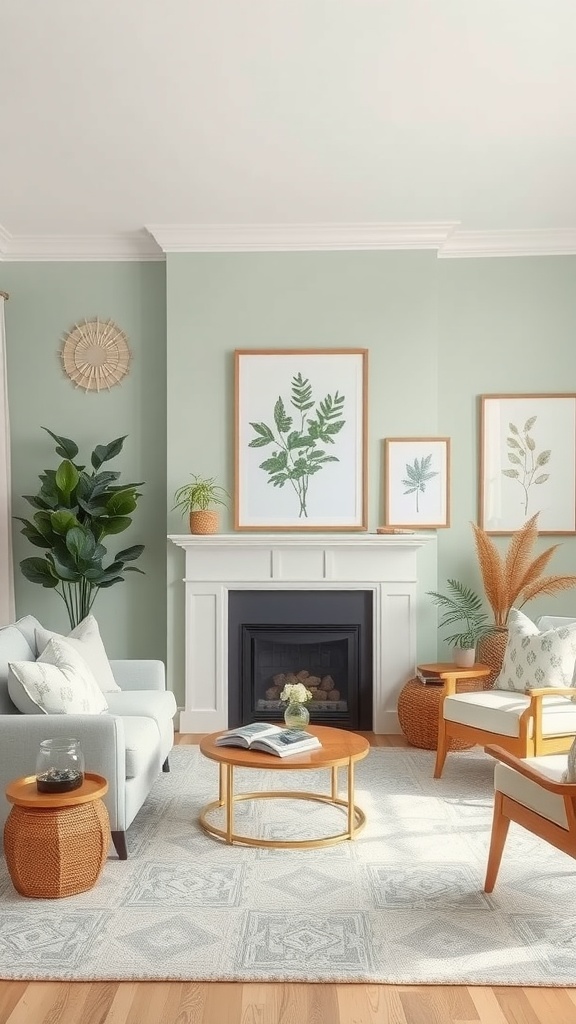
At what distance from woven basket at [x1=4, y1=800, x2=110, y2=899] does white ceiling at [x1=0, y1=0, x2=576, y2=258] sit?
2.88 m

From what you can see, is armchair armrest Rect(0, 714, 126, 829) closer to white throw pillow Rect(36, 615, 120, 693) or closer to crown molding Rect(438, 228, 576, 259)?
white throw pillow Rect(36, 615, 120, 693)

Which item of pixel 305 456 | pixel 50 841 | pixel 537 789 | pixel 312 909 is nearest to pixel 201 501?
pixel 305 456

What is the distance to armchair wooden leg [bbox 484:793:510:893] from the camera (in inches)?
123

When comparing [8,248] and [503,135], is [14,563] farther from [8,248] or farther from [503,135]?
[503,135]

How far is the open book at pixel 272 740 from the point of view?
360 centimetres

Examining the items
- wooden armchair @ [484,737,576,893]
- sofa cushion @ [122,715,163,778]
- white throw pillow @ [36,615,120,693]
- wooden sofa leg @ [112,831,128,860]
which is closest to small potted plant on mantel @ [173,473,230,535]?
white throw pillow @ [36,615,120,693]

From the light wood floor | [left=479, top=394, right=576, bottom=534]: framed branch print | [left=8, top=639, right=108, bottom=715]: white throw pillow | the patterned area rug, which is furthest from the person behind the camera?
[left=479, top=394, right=576, bottom=534]: framed branch print

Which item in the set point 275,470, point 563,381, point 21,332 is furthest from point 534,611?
point 21,332

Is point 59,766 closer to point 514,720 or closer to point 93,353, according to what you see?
point 514,720

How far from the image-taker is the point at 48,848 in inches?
120

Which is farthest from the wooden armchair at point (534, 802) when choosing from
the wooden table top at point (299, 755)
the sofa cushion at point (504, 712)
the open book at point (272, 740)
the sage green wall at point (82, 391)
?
the sage green wall at point (82, 391)

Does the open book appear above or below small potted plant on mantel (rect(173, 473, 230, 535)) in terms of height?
below

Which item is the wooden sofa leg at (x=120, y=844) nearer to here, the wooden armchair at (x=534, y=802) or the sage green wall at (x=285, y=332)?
the wooden armchair at (x=534, y=802)

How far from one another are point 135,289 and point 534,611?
341 centimetres
